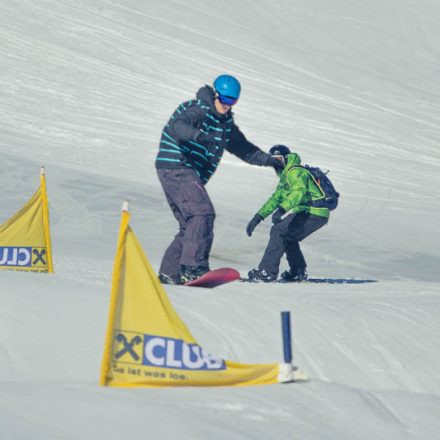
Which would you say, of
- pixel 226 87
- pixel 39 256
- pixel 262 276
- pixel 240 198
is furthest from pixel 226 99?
pixel 240 198

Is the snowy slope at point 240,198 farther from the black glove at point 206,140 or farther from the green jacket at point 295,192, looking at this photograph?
the black glove at point 206,140

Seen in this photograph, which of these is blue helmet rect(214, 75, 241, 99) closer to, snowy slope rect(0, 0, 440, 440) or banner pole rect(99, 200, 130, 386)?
snowy slope rect(0, 0, 440, 440)

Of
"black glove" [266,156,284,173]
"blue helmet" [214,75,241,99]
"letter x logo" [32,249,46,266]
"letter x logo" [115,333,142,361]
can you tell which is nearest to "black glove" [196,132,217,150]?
"blue helmet" [214,75,241,99]

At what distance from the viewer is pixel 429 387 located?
6594 mm

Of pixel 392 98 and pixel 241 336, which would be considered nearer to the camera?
pixel 241 336

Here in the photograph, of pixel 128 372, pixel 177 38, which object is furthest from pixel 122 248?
pixel 177 38

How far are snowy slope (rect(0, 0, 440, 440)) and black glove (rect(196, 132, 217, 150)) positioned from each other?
1013 millimetres

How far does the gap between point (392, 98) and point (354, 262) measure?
1159cm

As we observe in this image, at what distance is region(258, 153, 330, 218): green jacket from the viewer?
9.79 meters

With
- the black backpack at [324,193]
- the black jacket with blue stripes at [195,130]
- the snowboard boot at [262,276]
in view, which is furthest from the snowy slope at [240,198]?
the black jacket with blue stripes at [195,130]

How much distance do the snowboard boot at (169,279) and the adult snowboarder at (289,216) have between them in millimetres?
1343

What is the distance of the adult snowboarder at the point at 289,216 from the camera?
A: 32.2ft

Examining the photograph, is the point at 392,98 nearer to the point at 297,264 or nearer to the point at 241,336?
the point at 297,264

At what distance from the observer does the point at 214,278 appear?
819cm
